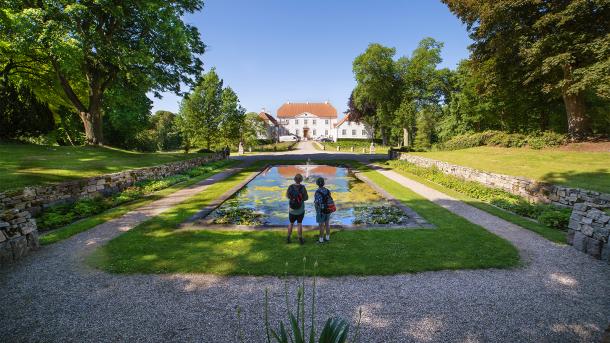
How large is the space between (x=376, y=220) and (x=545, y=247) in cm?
460

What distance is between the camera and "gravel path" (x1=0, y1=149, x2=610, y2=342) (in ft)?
14.9

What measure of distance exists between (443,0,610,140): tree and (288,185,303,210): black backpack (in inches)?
771

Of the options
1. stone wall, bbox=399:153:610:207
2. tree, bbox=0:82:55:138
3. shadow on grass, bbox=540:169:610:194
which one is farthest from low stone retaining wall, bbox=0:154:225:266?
shadow on grass, bbox=540:169:610:194

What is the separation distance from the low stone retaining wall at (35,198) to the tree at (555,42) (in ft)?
78.0

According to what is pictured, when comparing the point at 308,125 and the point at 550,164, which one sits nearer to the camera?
the point at 550,164

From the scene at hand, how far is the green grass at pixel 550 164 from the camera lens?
12844mm

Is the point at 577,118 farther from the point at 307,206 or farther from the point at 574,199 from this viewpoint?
the point at 307,206

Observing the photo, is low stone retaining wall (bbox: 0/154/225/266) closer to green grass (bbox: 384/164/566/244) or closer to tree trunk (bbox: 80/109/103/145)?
tree trunk (bbox: 80/109/103/145)

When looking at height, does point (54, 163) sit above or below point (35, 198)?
above

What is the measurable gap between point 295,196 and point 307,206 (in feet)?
16.2

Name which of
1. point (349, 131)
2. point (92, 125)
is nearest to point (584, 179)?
point (92, 125)

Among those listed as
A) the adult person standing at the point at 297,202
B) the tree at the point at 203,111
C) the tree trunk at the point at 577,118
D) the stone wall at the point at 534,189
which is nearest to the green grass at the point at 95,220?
the adult person standing at the point at 297,202

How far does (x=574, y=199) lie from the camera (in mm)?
10719

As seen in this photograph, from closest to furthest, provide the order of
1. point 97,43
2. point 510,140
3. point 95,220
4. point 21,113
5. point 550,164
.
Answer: point 95,220 < point 550,164 < point 97,43 < point 21,113 < point 510,140
